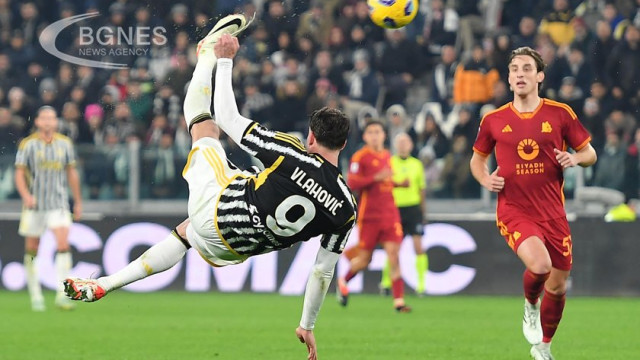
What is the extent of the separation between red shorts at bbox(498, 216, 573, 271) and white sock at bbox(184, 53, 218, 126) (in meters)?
2.48

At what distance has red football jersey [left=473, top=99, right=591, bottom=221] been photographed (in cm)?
895

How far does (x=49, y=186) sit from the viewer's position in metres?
15.0

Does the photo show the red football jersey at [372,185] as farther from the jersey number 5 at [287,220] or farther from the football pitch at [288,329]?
the jersey number 5 at [287,220]

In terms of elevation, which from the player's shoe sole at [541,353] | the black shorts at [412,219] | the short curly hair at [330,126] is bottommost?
the black shorts at [412,219]

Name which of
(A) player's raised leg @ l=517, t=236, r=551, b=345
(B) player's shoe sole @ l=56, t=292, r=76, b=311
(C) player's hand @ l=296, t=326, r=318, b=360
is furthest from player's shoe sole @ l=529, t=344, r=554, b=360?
(B) player's shoe sole @ l=56, t=292, r=76, b=311

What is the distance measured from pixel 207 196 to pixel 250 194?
0.35 metres

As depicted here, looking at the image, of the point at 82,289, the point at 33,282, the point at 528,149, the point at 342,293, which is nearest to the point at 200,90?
the point at 82,289

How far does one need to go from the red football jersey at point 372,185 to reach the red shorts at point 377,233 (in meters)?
0.08

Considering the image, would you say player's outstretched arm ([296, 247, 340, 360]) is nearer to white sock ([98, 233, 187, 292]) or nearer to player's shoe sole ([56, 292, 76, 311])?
white sock ([98, 233, 187, 292])

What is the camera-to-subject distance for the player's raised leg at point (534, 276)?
8711 millimetres

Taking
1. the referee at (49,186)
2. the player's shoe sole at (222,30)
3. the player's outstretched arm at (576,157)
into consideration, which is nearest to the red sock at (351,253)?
the referee at (49,186)

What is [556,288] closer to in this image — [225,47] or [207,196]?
[207,196]

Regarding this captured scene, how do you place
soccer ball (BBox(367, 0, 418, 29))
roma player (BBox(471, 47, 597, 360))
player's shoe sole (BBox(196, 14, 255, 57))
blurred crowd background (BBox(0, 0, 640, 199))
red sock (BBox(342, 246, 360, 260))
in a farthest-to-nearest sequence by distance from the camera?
blurred crowd background (BBox(0, 0, 640, 199)) < red sock (BBox(342, 246, 360, 260)) < soccer ball (BBox(367, 0, 418, 29)) < roma player (BBox(471, 47, 597, 360)) < player's shoe sole (BBox(196, 14, 255, 57))

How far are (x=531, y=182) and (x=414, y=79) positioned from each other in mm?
10074
